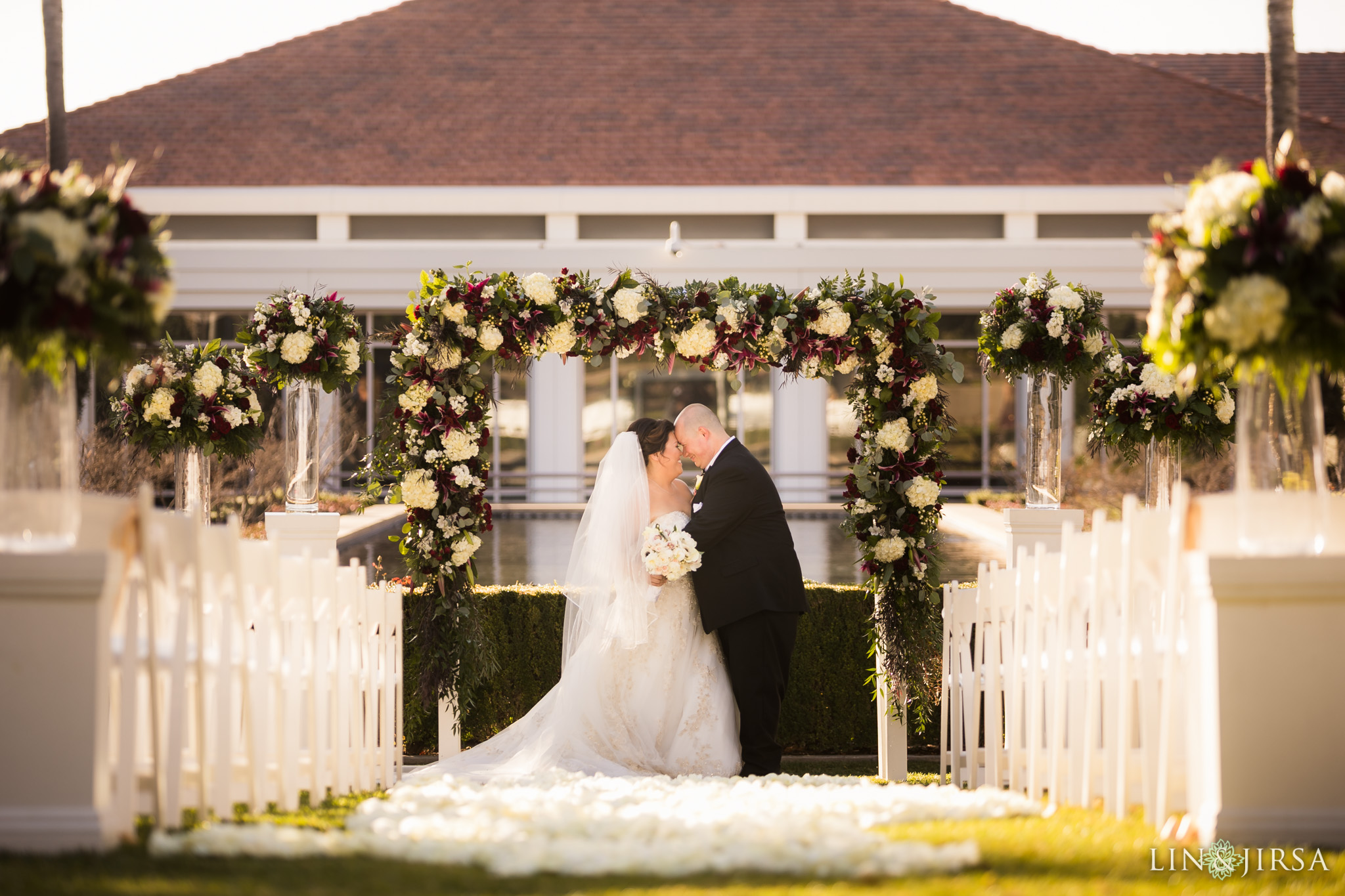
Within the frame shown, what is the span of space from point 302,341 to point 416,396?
3.97 ft

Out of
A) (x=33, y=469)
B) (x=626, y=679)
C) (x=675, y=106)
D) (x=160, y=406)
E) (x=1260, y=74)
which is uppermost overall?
(x=1260, y=74)

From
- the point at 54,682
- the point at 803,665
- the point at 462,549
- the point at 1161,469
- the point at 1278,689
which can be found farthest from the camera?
the point at 1161,469

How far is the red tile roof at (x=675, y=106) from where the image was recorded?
71.8 feet

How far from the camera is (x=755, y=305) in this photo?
759 centimetres

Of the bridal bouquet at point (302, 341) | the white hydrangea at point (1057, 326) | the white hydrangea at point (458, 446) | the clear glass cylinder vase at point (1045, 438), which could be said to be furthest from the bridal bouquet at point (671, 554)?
the white hydrangea at point (1057, 326)

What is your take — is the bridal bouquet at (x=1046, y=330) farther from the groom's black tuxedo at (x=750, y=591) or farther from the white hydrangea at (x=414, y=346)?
the white hydrangea at (x=414, y=346)

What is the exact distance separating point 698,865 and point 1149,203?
67.2 feet

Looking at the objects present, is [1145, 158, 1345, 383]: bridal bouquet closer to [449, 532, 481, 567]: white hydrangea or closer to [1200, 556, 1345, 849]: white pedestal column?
[1200, 556, 1345, 849]: white pedestal column

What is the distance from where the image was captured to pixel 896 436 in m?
7.48

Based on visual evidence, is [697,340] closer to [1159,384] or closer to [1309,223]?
[1159,384]

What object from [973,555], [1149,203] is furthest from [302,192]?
[1149,203]

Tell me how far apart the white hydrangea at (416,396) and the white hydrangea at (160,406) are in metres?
1.84

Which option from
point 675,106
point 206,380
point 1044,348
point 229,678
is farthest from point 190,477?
point 675,106

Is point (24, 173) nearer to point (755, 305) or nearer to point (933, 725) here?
point (755, 305)
